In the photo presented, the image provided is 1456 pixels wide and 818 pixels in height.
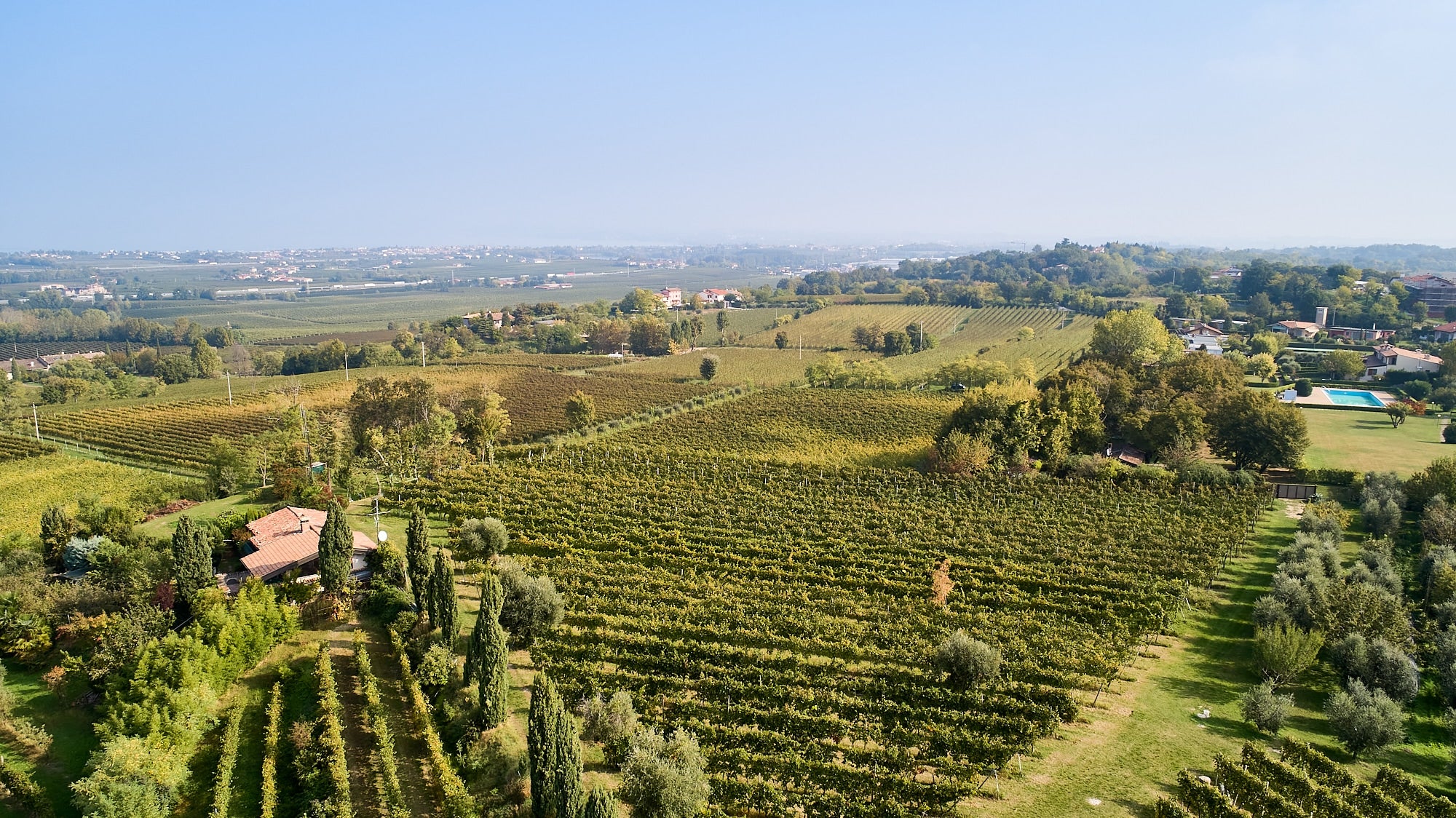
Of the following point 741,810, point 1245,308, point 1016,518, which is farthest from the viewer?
point 1245,308

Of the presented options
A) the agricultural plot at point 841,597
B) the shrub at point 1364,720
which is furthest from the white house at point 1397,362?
the shrub at point 1364,720

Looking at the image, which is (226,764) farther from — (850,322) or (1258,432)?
(850,322)

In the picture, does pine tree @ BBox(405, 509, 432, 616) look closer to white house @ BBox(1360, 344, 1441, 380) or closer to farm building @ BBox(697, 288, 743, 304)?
white house @ BBox(1360, 344, 1441, 380)

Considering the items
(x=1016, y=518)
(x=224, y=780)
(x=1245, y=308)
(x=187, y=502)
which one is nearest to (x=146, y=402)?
(x=187, y=502)

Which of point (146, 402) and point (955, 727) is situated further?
point (146, 402)

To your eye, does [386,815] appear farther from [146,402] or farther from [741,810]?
[146,402]

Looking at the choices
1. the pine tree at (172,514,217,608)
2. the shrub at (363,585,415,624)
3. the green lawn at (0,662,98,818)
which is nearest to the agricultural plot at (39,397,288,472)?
the pine tree at (172,514,217,608)
